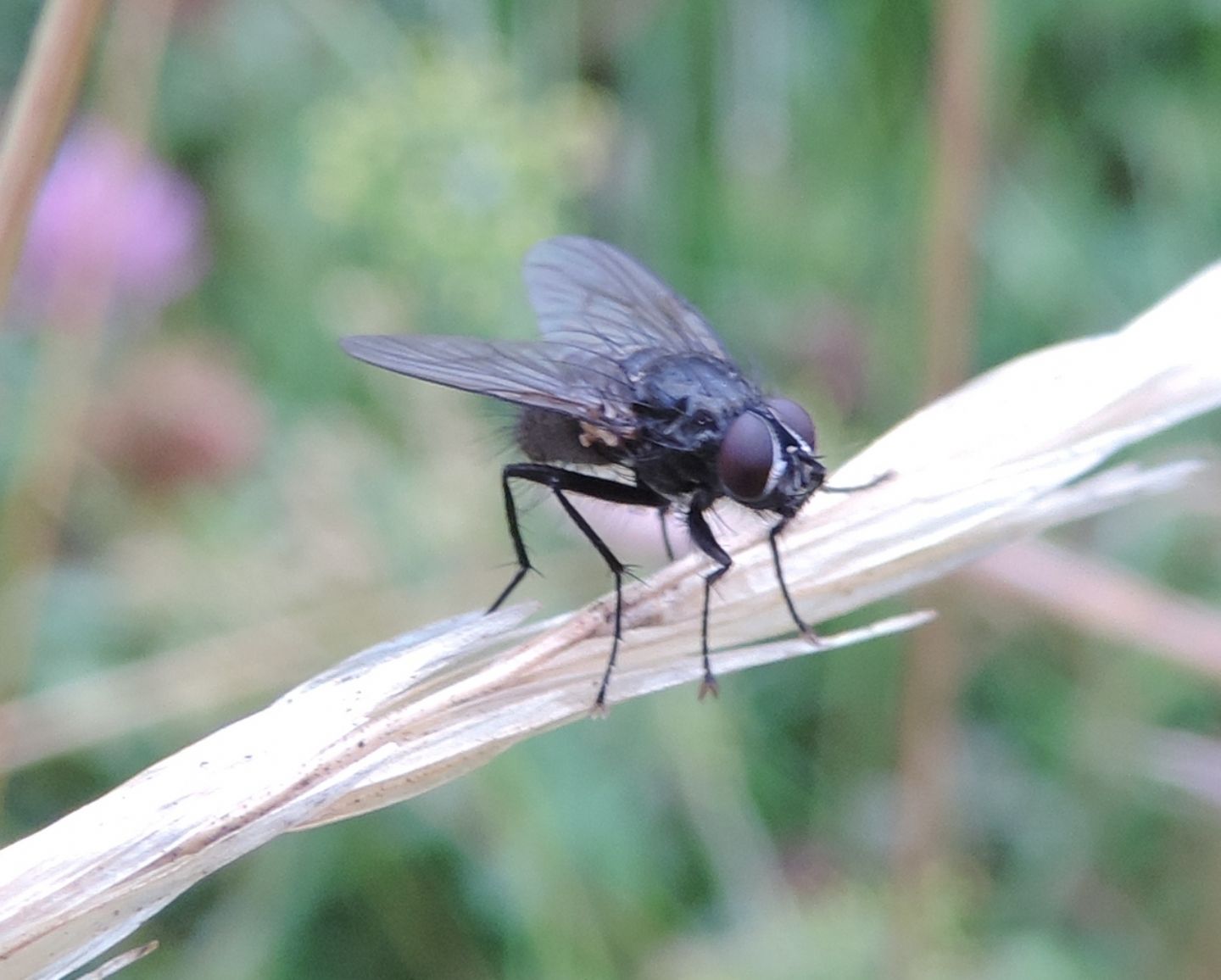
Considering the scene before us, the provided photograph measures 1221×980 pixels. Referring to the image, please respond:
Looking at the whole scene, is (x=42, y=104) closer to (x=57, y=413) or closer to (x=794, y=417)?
(x=794, y=417)

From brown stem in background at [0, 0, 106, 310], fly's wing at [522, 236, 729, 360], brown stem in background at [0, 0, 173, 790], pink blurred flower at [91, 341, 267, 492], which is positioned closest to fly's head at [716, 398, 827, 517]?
fly's wing at [522, 236, 729, 360]

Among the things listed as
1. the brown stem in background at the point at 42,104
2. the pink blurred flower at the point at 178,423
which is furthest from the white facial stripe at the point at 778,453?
the pink blurred flower at the point at 178,423

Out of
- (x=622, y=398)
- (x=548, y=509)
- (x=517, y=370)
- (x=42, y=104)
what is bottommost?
(x=548, y=509)

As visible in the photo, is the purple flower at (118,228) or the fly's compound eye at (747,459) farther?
the purple flower at (118,228)

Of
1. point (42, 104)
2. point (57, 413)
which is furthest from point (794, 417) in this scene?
point (57, 413)

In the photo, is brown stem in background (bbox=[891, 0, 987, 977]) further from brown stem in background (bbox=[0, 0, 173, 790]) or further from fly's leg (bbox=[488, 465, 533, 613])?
brown stem in background (bbox=[0, 0, 173, 790])

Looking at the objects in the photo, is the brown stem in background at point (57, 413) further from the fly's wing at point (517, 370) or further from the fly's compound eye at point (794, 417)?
the fly's compound eye at point (794, 417)
